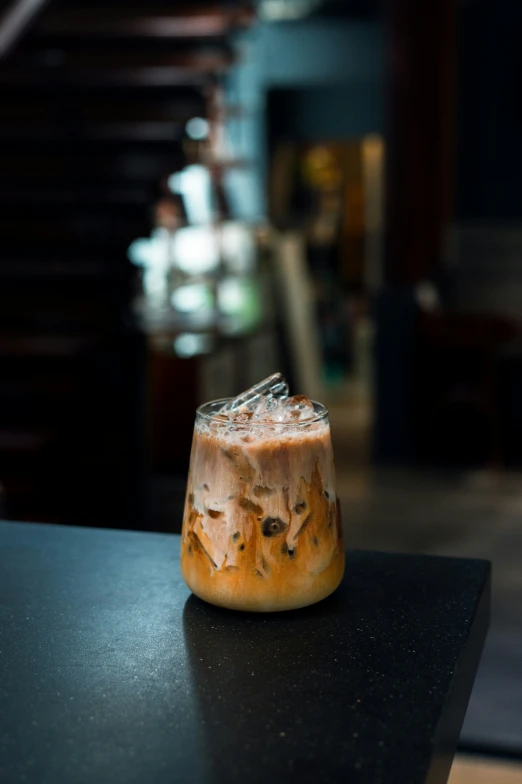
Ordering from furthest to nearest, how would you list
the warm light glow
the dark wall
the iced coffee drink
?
the warm light glow → the dark wall → the iced coffee drink

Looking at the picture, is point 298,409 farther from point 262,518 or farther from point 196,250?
point 196,250

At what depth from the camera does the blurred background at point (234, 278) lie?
3941 mm

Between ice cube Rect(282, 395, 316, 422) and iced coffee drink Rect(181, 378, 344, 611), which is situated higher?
ice cube Rect(282, 395, 316, 422)

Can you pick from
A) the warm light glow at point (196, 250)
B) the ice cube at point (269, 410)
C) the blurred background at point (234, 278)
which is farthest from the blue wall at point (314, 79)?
the ice cube at point (269, 410)

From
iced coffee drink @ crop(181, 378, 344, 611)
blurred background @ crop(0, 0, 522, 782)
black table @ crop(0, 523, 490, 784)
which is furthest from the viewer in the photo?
blurred background @ crop(0, 0, 522, 782)

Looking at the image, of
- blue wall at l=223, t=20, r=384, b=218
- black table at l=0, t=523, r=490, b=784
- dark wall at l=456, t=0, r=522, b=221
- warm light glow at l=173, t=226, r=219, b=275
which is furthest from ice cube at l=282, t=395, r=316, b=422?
blue wall at l=223, t=20, r=384, b=218

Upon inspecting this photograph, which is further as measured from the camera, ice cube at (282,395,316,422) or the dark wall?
the dark wall

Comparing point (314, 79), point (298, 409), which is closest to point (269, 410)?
point (298, 409)

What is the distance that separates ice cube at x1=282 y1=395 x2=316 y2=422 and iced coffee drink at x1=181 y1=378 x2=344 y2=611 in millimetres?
13

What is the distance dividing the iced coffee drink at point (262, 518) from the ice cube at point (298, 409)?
0.04ft

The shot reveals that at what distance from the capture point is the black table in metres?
0.67

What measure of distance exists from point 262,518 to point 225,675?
145 millimetres

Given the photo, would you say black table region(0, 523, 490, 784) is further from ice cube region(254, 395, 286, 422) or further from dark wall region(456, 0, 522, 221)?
dark wall region(456, 0, 522, 221)

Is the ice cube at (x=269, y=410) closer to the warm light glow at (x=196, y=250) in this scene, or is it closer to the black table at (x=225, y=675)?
the black table at (x=225, y=675)
